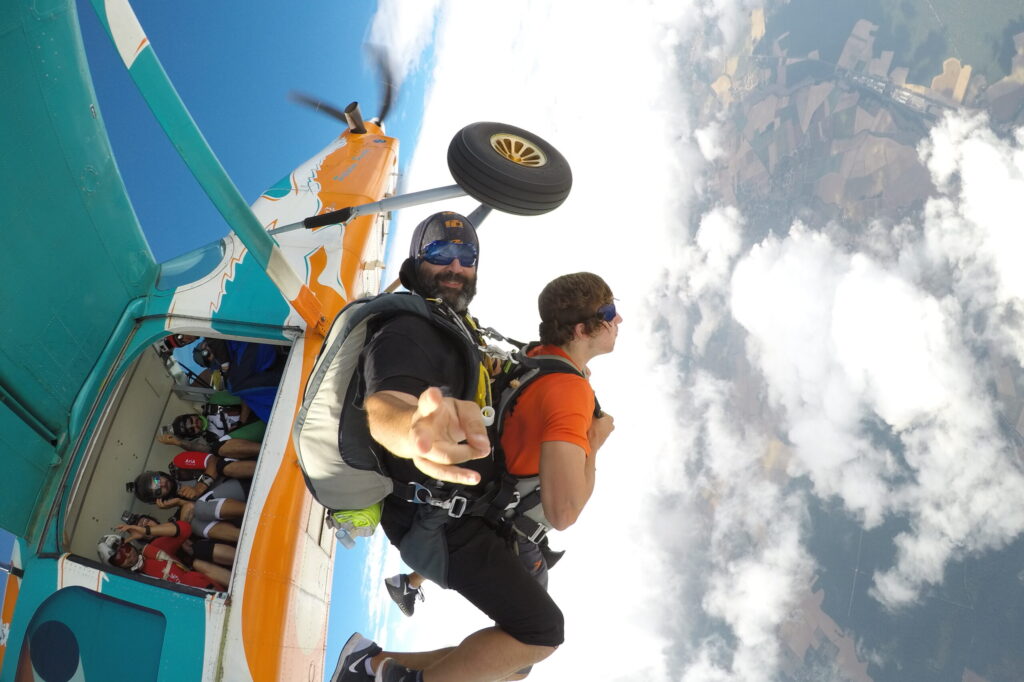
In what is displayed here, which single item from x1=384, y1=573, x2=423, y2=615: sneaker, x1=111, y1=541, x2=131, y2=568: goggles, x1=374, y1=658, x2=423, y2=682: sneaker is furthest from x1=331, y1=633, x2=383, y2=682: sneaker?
x1=111, y1=541, x2=131, y2=568: goggles

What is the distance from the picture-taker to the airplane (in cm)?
254

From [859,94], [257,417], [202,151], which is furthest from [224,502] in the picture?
[859,94]

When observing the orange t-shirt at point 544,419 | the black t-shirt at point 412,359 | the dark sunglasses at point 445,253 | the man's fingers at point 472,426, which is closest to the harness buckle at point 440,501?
the orange t-shirt at point 544,419

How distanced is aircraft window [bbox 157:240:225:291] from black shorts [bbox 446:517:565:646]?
9.00ft

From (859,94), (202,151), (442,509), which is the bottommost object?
(442,509)

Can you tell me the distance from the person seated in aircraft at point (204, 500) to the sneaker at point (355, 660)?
140 cm

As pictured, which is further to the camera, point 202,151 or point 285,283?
point 285,283

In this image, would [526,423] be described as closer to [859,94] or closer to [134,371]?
[134,371]

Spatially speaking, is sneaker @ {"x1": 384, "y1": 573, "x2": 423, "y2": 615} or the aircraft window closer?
sneaker @ {"x1": 384, "y1": 573, "x2": 423, "y2": 615}

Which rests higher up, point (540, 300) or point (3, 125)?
point (3, 125)

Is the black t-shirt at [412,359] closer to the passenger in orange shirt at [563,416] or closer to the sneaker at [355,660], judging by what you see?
the passenger in orange shirt at [563,416]

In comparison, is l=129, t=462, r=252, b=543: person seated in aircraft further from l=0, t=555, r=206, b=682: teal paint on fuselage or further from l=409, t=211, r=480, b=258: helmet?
l=409, t=211, r=480, b=258: helmet

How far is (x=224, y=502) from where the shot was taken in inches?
145

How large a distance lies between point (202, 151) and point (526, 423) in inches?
75.3
